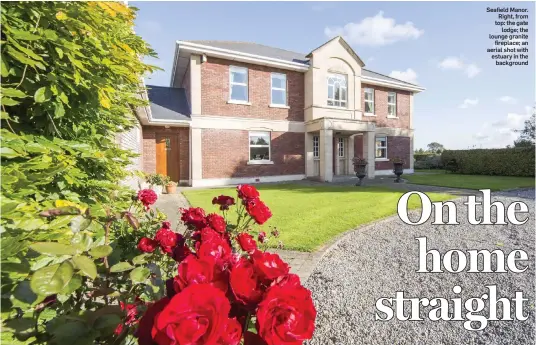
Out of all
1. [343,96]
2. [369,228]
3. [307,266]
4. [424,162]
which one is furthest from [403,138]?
[307,266]

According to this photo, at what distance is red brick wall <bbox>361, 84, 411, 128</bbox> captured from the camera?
742 inches

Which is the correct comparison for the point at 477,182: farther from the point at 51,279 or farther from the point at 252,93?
the point at 51,279

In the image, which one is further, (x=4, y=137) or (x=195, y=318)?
(x=4, y=137)

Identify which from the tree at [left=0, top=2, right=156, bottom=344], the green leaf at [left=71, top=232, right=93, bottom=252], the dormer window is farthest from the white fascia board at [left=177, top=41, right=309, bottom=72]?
the green leaf at [left=71, top=232, right=93, bottom=252]

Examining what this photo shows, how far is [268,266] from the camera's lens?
2.81 feet

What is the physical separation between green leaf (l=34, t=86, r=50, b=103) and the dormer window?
16.2 metres

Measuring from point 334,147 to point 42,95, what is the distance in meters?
17.3

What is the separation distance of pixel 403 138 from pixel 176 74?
16.3 meters

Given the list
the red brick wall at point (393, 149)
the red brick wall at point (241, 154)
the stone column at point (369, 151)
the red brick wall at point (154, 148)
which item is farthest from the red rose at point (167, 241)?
the red brick wall at point (393, 149)

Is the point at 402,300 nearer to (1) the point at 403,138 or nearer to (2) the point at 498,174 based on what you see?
(1) the point at 403,138

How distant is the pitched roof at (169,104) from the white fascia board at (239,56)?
9.67ft

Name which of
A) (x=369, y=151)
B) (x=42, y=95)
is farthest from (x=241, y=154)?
(x=42, y=95)

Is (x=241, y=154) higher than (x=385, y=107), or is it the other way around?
(x=385, y=107)

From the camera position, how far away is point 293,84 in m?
15.9
